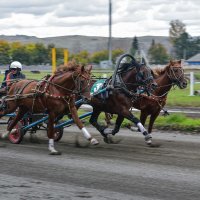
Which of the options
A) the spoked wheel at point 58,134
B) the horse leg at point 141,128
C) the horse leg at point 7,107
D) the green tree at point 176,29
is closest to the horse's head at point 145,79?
the horse leg at point 141,128

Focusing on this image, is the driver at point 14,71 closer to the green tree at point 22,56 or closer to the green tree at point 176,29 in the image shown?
the green tree at point 22,56

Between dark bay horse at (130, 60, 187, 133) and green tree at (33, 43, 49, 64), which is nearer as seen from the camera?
dark bay horse at (130, 60, 187, 133)

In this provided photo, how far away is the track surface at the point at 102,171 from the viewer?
7.32m

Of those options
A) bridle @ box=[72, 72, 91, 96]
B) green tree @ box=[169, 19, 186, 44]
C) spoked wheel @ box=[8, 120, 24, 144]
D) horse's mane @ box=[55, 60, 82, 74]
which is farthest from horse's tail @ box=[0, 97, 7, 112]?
green tree @ box=[169, 19, 186, 44]

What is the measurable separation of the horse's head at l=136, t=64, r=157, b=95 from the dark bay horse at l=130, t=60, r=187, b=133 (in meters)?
0.49

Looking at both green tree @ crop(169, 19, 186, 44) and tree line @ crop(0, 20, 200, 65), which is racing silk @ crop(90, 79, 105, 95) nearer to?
tree line @ crop(0, 20, 200, 65)

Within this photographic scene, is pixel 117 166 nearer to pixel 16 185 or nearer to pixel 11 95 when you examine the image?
pixel 16 185

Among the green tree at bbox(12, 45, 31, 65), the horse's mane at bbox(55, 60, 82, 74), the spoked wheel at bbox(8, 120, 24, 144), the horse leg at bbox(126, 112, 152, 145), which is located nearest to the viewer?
the horse's mane at bbox(55, 60, 82, 74)

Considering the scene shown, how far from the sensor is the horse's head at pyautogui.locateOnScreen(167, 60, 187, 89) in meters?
12.8

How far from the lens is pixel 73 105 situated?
36.2ft

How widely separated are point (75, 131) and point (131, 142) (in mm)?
2803

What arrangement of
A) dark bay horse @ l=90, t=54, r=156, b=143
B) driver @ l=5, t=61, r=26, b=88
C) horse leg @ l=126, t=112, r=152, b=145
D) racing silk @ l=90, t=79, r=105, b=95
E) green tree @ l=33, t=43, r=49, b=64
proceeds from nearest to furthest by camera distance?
horse leg @ l=126, t=112, r=152, b=145 → dark bay horse @ l=90, t=54, r=156, b=143 → racing silk @ l=90, t=79, r=105, b=95 → driver @ l=5, t=61, r=26, b=88 → green tree @ l=33, t=43, r=49, b=64

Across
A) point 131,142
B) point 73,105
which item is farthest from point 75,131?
point 73,105

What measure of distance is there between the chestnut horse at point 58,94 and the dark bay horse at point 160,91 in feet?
6.25
